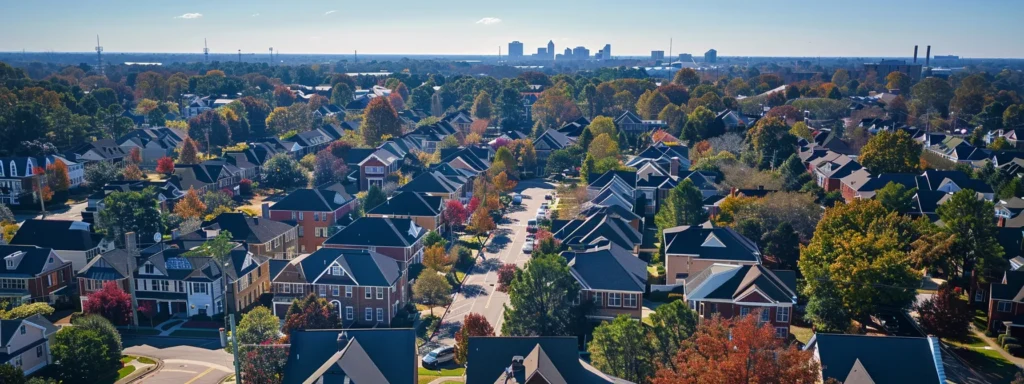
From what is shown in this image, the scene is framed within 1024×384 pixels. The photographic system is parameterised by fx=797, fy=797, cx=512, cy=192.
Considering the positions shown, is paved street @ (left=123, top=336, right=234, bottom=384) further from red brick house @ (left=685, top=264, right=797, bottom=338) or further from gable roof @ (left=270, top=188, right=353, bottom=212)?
red brick house @ (left=685, top=264, right=797, bottom=338)

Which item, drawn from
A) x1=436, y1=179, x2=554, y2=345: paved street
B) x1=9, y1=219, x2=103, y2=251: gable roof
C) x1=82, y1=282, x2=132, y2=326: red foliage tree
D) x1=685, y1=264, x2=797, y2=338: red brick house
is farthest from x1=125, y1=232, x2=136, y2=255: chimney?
x1=685, y1=264, x2=797, y2=338: red brick house

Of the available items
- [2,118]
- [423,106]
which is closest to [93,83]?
[423,106]

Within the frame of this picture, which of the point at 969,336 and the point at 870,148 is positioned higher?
the point at 870,148

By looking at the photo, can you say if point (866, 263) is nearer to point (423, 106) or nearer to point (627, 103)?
point (627, 103)

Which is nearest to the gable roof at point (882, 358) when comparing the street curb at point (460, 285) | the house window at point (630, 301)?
the house window at point (630, 301)

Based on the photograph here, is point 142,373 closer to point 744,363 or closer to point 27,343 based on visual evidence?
point 27,343

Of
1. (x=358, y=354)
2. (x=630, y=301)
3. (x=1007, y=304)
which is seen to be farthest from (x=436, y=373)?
(x=1007, y=304)
